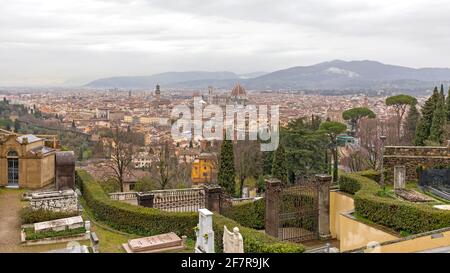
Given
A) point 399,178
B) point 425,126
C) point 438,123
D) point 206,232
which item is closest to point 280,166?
point 438,123

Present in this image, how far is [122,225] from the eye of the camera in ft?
42.8

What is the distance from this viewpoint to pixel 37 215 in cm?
1252

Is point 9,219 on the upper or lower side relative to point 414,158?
lower

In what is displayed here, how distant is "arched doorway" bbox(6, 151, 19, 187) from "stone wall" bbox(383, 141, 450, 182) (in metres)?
13.2

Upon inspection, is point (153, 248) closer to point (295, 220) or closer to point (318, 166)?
point (295, 220)

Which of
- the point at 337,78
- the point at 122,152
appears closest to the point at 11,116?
the point at 122,152

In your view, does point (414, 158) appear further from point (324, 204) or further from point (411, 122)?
point (411, 122)

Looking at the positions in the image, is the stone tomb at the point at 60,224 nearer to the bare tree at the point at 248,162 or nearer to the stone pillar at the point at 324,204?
the stone pillar at the point at 324,204

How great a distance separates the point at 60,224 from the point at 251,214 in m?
6.13

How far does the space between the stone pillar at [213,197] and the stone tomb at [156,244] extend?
2.05 meters

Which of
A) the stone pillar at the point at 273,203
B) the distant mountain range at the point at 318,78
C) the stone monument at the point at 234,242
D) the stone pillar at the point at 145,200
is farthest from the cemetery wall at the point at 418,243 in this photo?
the distant mountain range at the point at 318,78

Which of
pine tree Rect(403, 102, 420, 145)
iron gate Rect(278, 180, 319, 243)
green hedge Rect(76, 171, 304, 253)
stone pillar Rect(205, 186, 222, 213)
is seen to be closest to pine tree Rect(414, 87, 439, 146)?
pine tree Rect(403, 102, 420, 145)

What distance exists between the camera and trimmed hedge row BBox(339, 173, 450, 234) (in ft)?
32.7
